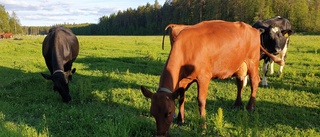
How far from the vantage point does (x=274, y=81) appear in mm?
9617

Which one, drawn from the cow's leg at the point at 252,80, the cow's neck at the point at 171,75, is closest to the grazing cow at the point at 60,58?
the cow's neck at the point at 171,75

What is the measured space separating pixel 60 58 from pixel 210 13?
63.9 meters

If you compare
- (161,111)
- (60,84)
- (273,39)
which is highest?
(273,39)

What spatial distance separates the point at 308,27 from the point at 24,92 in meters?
53.8

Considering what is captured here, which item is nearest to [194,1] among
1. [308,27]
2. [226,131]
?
[308,27]

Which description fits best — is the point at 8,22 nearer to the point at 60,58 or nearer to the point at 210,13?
Answer: the point at 210,13

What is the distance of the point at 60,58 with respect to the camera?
8281 mm

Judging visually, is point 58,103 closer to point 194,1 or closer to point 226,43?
point 226,43

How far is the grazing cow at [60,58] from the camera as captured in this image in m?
7.26

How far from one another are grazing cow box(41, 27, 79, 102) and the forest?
155ft

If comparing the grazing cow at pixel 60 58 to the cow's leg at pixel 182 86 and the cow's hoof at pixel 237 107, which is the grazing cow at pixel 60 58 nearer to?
the cow's leg at pixel 182 86

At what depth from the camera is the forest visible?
170 ft

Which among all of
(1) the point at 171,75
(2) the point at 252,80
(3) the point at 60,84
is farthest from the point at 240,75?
(3) the point at 60,84

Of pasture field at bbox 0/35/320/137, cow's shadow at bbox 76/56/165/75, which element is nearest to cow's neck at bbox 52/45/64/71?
pasture field at bbox 0/35/320/137
